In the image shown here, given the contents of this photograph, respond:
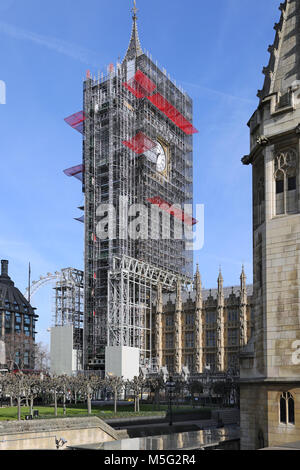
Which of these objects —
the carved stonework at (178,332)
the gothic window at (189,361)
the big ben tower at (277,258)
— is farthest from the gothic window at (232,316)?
the big ben tower at (277,258)

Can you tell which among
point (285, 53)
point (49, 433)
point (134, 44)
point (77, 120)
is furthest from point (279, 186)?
point (134, 44)

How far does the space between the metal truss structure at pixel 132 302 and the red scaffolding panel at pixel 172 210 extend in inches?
424

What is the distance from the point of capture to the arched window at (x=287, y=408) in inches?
840

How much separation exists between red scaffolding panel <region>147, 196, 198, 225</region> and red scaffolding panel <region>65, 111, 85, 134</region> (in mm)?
18932

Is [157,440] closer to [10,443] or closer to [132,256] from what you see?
[10,443]

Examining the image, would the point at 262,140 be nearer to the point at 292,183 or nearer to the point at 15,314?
the point at 292,183

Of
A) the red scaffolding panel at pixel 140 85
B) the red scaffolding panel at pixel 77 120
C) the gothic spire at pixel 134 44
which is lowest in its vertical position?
the red scaffolding panel at pixel 77 120

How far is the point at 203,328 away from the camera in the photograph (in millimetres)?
90438

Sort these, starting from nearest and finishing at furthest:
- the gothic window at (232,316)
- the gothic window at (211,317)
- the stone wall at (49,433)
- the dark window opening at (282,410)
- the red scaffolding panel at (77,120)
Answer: the dark window opening at (282,410) < the stone wall at (49,433) < the gothic window at (232,316) < the gothic window at (211,317) < the red scaffolding panel at (77,120)

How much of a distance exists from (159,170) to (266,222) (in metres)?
77.3

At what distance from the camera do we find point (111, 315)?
277ft

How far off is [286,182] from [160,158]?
79.1 meters

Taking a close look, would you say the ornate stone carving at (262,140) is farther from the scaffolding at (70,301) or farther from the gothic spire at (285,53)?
the scaffolding at (70,301)

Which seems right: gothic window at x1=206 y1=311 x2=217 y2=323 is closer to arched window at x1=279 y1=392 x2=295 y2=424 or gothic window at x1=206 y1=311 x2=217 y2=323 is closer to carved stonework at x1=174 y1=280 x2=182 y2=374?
carved stonework at x1=174 y1=280 x2=182 y2=374
